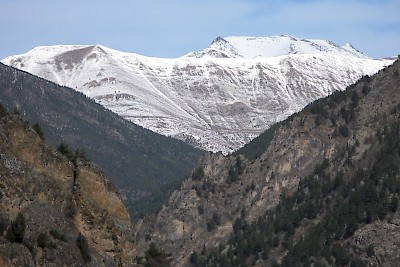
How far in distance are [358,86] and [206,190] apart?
126 ft

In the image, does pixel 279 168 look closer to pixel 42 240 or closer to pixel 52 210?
pixel 52 210

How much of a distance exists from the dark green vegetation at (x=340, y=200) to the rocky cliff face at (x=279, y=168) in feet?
0.97

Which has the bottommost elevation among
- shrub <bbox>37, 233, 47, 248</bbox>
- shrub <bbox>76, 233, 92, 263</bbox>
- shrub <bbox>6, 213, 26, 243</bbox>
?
shrub <bbox>76, 233, 92, 263</bbox>

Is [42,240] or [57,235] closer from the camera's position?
[42,240]

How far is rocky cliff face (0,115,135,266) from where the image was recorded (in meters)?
39.8

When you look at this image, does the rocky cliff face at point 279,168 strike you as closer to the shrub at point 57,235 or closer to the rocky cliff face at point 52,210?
the rocky cliff face at point 52,210

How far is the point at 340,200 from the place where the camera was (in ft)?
472

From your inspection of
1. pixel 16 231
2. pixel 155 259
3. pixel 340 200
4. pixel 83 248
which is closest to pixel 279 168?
pixel 340 200

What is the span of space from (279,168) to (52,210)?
127 metres

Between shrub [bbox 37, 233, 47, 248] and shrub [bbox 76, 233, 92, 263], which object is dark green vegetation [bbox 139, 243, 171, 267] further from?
shrub [bbox 37, 233, 47, 248]

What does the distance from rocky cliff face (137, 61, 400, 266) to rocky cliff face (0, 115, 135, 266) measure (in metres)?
99.4

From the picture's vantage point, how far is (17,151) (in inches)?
1766

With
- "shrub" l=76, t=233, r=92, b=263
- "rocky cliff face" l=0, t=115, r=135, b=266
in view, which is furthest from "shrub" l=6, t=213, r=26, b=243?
"shrub" l=76, t=233, r=92, b=263

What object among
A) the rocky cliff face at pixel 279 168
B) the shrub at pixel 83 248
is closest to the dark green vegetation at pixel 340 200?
the rocky cliff face at pixel 279 168
